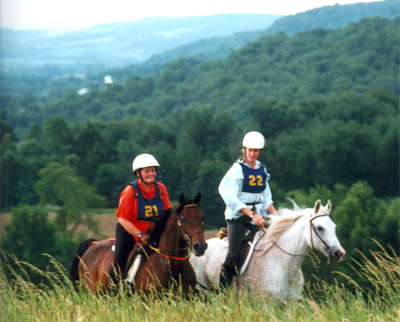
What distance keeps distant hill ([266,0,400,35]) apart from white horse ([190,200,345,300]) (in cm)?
8093

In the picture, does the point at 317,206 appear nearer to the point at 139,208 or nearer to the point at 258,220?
the point at 258,220

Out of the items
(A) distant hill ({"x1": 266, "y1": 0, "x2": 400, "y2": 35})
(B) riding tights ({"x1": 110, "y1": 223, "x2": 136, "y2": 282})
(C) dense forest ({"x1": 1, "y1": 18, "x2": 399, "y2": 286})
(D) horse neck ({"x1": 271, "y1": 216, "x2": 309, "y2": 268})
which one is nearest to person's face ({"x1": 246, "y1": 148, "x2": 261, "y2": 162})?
(D) horse neck ({"x1": 271, "y1": 216, "x2": 309, "y2": 268})

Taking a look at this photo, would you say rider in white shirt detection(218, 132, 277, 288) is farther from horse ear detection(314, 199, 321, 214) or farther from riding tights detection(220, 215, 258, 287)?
horse ear detection(314, 199, 321, 214)

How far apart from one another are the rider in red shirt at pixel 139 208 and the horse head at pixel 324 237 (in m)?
1.74

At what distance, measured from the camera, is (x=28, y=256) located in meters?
47.3

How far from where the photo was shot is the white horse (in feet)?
21.5

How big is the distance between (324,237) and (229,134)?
201 ft

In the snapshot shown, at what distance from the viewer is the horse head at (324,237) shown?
6266 millimetres

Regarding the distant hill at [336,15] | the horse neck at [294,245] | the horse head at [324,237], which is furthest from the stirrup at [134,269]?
the distant hill at [336,15]

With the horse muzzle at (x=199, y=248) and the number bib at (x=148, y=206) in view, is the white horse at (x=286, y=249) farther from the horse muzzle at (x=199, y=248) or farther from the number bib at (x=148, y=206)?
the number bib at (x=148, y=206)

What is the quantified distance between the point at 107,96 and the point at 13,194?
28845 mm

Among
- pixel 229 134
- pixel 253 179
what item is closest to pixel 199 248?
pixel 253 179

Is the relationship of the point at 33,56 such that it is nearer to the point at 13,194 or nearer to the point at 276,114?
the point at 13,194

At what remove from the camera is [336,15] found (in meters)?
90.8
